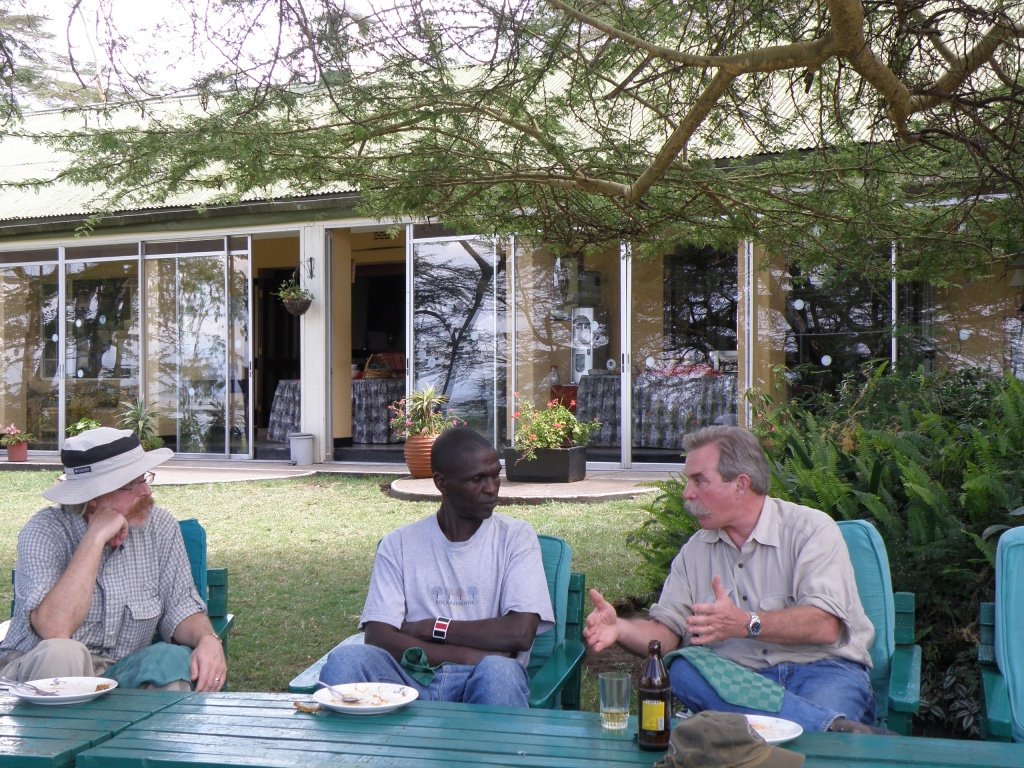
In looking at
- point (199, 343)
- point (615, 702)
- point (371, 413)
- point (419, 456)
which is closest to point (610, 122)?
point (615, 702)

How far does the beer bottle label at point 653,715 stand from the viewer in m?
2.26

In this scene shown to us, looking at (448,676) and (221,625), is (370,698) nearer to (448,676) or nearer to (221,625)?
(448,676)

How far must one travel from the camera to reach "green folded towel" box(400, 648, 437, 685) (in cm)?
328

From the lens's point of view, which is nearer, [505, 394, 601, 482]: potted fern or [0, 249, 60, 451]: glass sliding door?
[505, 394, 601, 482]: potted fern

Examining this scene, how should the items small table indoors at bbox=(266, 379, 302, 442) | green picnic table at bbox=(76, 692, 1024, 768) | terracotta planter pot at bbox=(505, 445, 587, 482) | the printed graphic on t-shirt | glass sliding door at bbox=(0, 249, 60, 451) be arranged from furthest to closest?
glass sliding door at bbox=(0, 249, 60, 451), small table indoors at bbox=(266, 379, 302, 442), terracotta planter pot at bbox=(505, 445, 587, 482), the printed graphic on t-shirt, green picnic table at bbox=(76, 692, 1024, 768)

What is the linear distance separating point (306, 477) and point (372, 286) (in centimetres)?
595

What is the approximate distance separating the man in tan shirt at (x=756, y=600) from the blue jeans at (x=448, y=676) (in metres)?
0.28

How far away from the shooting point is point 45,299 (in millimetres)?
15797

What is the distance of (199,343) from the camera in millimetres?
14883

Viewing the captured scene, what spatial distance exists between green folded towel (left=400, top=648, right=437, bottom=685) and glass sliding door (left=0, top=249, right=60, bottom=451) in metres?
13.9

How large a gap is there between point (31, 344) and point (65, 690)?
1482 centimetres

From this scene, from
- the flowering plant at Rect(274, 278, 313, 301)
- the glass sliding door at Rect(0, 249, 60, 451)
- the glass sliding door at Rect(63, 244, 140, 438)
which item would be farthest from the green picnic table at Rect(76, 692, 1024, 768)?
the glass sliding door at Rect(0, 249, 60, 451)

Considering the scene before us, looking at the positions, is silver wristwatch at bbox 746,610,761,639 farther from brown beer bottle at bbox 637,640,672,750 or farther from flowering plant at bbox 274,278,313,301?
flowering plant at bbox 274,278,313,301

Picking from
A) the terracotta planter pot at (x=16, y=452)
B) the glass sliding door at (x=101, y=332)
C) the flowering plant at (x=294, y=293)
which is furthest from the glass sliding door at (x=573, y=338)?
the terracotta planter pot at (x=16, y=452)
